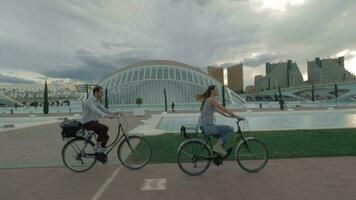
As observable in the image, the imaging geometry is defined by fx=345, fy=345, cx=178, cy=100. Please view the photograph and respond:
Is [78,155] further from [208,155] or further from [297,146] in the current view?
[297,146]

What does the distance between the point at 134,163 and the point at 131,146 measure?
1.31ft

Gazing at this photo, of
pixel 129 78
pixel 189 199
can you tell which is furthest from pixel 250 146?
pixel 129 78

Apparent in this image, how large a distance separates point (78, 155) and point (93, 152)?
31 cm

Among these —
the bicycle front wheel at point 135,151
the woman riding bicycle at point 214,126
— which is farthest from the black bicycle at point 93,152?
the woman riding bicycle at point 214,126

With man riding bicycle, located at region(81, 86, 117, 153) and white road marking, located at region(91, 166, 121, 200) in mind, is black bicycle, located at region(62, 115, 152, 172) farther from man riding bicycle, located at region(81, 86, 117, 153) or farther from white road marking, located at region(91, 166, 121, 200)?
white road marking, located at region(91, 166, 121, 200)

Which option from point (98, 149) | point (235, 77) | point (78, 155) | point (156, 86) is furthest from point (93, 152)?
point (235, 77)

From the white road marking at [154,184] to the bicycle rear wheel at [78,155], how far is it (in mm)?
1646

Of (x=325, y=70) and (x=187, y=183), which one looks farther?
(x=325, y=70)

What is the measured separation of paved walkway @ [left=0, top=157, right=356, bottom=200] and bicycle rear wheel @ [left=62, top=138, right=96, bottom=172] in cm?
21

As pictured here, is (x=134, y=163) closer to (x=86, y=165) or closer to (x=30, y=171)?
(x=86, y=165)

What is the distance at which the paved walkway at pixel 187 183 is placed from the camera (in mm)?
5250

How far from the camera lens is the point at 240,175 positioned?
661 centimetres

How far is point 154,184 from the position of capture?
19.5ft

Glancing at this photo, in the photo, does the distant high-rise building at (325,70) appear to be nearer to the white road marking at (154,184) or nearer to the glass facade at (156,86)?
the glass facade at (156,86)
